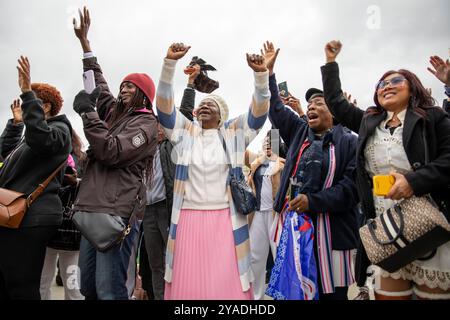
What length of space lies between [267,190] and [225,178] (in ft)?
7.99

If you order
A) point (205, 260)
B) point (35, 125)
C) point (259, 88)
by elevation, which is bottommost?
point (205, 260)

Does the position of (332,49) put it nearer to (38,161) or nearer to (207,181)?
(207,181)

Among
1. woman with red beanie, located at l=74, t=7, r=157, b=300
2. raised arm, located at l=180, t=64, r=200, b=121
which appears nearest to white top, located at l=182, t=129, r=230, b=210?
woman with red beanie, located at l=74, t=7, r=157, b=300

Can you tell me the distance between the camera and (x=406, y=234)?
228 cm

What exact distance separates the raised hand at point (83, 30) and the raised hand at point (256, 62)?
1.54 m

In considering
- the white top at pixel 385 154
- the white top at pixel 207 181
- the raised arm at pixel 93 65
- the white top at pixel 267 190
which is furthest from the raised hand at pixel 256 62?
the white top at pixel 267 190

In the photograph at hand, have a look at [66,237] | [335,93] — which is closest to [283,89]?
[335,93]

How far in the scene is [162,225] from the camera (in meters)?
4.32

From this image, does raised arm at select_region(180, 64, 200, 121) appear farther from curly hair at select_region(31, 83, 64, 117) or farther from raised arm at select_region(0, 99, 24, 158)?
raised arm at select_region(0, 99, 24, 158)

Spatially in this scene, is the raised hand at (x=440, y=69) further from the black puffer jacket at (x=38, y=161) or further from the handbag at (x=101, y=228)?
the black puffer jacket at (x=38, y=161)

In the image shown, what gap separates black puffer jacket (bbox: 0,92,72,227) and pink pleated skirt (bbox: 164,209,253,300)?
1043 millimetres

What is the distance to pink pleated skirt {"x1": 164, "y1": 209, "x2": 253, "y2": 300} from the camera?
294cm
